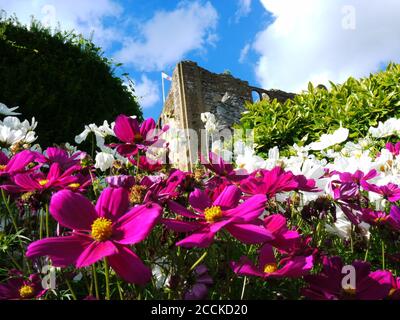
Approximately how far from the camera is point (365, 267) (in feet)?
2.80

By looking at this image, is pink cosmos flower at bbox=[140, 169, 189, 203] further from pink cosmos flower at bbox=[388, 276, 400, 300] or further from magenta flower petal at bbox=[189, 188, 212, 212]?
pink cosmos flower at bbox=[388, 276, 400, 300]

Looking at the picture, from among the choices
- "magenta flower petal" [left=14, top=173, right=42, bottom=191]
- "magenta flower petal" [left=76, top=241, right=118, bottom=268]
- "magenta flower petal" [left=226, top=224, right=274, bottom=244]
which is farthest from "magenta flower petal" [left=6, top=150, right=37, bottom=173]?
"magenta flower petal" [left=226, top=224, right=274, bottom=244]

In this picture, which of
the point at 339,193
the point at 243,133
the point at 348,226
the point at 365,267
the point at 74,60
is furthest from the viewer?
the point at 74,60

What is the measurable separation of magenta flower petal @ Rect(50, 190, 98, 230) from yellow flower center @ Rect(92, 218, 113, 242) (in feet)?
0.13

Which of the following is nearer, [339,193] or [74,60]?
[339,193]

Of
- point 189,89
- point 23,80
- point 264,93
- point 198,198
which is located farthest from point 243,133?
point 264,93

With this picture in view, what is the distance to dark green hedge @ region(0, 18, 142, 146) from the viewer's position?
647cm

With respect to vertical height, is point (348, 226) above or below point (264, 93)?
below

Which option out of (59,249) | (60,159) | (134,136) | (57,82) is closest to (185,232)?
(59,249)

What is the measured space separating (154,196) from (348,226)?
732 mm

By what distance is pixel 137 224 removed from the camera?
0.72 meters

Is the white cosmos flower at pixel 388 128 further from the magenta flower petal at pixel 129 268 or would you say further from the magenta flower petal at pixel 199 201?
the magenta flower petal at pixel 129 268

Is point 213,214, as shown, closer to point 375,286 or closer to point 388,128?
point 375,286
